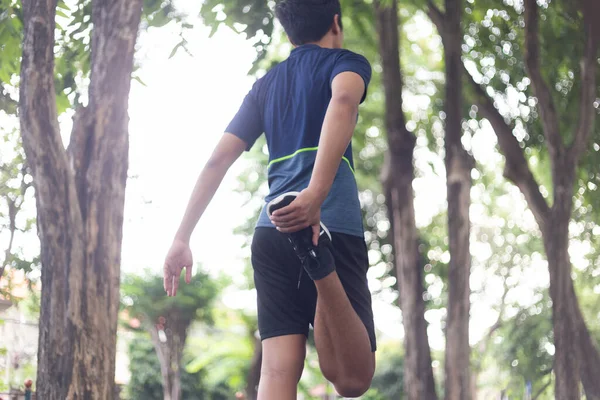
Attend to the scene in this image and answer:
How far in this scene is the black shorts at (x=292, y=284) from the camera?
282 cm

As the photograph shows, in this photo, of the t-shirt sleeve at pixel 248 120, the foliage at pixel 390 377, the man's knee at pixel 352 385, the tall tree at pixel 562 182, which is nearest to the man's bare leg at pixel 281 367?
the man's knee at pixel 352 385

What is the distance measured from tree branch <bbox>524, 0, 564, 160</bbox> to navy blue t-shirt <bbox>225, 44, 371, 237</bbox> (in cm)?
849

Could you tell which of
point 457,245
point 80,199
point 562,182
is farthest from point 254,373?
point 80,199

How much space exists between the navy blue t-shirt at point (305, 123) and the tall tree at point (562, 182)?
8405 mm

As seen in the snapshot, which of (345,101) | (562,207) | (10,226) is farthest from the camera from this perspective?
(10,226)

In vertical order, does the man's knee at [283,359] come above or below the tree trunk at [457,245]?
below

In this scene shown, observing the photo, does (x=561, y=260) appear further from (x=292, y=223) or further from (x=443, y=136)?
(x=292, y=223)

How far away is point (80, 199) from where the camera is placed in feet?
19.4

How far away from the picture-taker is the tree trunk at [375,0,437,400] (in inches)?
431

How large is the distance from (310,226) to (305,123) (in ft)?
1.47

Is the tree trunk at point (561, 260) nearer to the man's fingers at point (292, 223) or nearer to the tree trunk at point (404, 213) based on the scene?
the tree trunk at point (404, 213)

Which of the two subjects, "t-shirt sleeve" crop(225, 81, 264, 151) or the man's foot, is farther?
"t-shirt sleeve" crop(225, 81, 264, 151)

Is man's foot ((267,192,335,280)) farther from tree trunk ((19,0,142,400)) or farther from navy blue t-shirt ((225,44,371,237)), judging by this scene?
tree trunk ((19,0,142,400))

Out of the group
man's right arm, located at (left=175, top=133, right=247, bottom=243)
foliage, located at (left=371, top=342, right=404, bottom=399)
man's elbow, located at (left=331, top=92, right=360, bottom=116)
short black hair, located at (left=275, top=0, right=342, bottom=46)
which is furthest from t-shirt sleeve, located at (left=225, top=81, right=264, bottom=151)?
foliage, located at (left=371, top=342, right=404, bottom=399)
